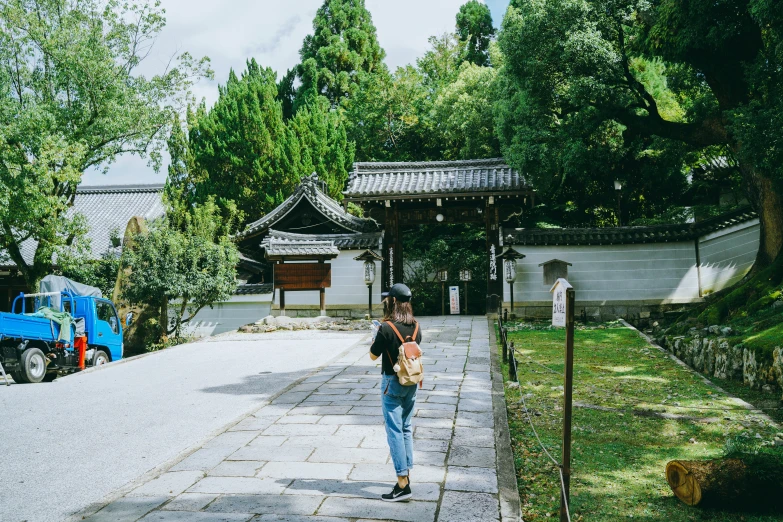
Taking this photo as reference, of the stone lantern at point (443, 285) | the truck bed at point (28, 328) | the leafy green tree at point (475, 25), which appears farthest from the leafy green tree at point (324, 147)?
the truck bed at point (28, 328)

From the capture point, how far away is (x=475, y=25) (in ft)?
104

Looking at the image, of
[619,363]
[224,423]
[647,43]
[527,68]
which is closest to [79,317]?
[224,423]

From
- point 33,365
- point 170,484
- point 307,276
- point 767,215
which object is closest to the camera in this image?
point 170,484

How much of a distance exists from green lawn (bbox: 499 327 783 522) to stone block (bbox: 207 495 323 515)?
1.58m

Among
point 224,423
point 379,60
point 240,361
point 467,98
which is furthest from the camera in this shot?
point 379,60

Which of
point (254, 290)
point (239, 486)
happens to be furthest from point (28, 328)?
point (254, 290)

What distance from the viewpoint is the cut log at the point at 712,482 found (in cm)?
403

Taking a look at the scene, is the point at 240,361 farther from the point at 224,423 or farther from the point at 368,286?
the point at 368,286

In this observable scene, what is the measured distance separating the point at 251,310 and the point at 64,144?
7897 mm

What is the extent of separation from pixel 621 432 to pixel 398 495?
298 centimetres

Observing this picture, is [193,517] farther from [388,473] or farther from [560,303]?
[560,303]

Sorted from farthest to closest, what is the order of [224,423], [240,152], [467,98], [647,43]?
1. [240,152]
2. [467,98]
3. [647,43]
4. [224,423]

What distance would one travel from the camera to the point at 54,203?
1502 centimetres

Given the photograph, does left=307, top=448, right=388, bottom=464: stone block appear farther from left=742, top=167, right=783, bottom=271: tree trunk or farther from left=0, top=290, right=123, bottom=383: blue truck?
left=742, top=167, right=783, bottom=271: tree trunk
